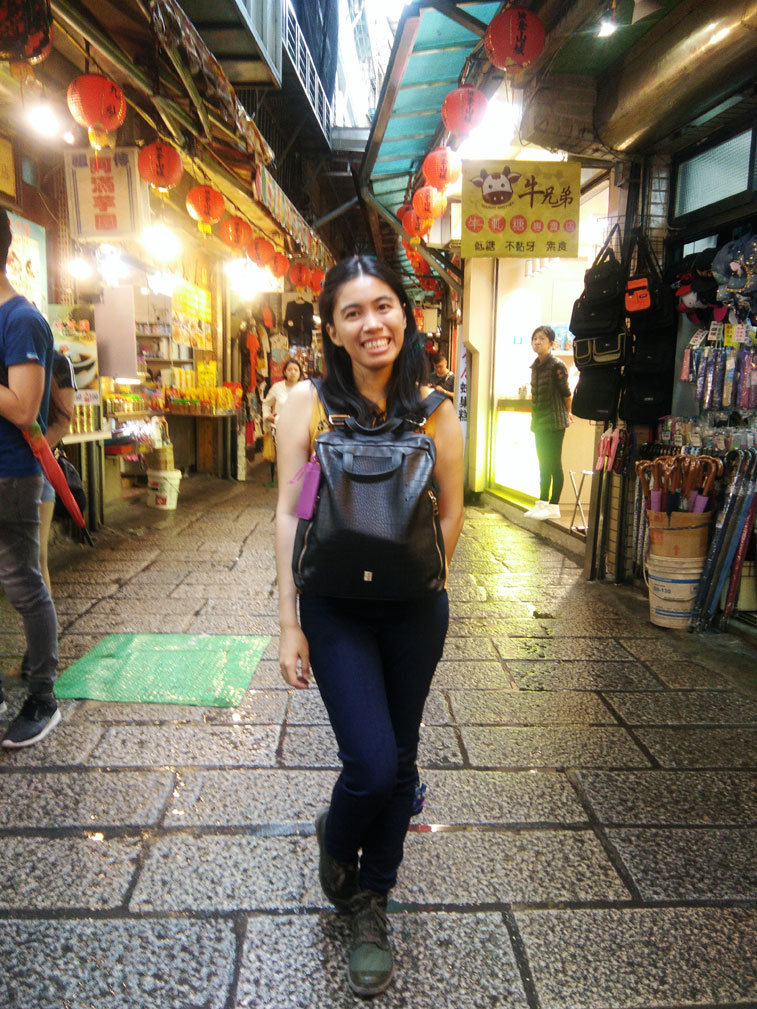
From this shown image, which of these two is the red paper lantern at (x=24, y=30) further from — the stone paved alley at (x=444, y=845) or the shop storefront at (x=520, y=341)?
the shop storefront at (x=520, y=341)

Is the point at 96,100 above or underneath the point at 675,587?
above

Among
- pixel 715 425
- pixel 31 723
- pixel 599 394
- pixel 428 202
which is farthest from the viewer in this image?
pixel 428 202

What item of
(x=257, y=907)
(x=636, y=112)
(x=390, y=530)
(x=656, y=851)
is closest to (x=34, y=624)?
(x=257, y=907)

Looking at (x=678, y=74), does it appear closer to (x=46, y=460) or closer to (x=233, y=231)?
(x=46, y=460)

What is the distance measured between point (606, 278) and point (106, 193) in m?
4.82

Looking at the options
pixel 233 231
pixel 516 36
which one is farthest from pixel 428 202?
pixel 516 36

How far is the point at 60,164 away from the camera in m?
6.92

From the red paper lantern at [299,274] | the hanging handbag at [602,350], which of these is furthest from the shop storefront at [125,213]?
the hanging handbag at [602,350]

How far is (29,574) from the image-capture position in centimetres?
325

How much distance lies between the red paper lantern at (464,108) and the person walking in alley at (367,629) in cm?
522

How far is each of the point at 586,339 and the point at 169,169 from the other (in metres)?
4.24

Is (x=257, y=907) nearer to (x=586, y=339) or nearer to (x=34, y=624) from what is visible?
(x=34, y=624)

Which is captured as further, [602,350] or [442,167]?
[442,167]

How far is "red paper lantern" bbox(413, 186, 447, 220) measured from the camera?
28.7 feet
